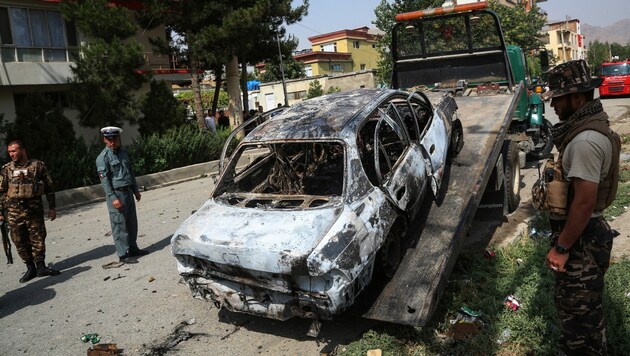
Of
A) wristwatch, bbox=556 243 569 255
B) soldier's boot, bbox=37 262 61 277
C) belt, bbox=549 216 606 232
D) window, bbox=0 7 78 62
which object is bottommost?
soldier's boot, bbox=37 262 61 277

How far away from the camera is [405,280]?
4176mm

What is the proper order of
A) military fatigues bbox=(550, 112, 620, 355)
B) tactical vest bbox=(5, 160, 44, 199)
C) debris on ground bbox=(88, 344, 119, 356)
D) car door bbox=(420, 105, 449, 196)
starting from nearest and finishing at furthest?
1. military fatigues bbox=(550, 112, 620, 355)
2. debris on ground bbox=(88, 344, 119, 356)
3. car door bbox=(420, 105, 449, 196)
4. tactical vest bbox=(5, 160, 44, 199)

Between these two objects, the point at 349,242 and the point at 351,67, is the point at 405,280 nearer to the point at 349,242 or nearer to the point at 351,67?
the point at 349,242

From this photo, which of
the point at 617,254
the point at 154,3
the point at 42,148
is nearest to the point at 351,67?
the point at 154,3

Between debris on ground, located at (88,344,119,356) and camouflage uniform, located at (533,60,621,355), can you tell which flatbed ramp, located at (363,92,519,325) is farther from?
debris on ground, located at (88,344,119,356)

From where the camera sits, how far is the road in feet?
13.7

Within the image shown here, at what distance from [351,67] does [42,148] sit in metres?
45.8

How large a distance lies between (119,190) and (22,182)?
110 centimetres

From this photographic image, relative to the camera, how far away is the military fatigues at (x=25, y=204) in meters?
5.89

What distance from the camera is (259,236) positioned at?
381cm

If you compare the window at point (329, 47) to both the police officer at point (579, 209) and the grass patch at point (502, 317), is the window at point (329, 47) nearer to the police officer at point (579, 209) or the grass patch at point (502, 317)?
the grass patch at point (502, 317)

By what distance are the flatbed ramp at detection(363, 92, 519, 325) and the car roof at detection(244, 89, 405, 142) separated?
1.26 m

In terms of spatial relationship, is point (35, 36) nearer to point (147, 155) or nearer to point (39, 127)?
point (39, 127)

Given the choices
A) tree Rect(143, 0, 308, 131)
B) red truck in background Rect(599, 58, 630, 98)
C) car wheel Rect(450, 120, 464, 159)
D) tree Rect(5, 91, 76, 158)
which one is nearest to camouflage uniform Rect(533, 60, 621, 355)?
car wheel Rect(450, 120, 464, 159)
